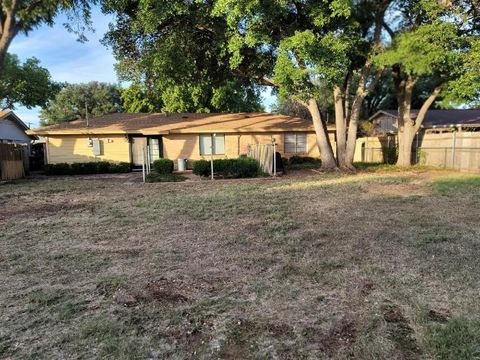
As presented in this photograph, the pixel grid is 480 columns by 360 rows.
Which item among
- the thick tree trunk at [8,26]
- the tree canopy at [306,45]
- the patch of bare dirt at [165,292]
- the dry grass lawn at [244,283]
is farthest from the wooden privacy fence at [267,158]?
the patch of bare dirt at [165,292]

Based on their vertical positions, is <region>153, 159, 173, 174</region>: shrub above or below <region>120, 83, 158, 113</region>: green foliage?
below

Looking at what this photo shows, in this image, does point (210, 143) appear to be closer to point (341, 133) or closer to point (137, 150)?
point (137, 150)

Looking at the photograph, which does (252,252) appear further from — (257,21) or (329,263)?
(257,21)

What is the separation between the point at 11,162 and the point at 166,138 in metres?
7.60

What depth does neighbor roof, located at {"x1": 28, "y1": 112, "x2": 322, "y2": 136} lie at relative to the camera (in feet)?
65.0

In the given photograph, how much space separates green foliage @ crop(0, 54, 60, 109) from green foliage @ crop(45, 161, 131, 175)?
5.85m

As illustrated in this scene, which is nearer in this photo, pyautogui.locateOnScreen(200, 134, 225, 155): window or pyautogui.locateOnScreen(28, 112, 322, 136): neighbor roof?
pyautogui.locateOnScreen(28, 112, 322, 136): neighbor roof

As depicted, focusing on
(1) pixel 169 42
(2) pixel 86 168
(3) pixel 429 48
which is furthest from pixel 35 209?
(3) pixel 429 48

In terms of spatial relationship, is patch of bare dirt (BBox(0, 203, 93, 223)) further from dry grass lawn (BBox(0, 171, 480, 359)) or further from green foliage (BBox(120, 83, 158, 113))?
green foliage (BBox(120, 83, 158, 113))

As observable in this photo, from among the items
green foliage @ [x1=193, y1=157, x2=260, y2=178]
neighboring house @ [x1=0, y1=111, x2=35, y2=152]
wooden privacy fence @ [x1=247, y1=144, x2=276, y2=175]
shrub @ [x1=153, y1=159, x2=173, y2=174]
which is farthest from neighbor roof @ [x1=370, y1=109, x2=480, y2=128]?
neighboring house @ [x1=0, y1=111, x2=35, y2=152]

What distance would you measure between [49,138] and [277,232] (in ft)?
59.2

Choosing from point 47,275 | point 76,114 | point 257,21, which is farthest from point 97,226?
point 76,114

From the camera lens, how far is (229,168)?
14922mm

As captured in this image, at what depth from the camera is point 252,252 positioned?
4.87 metres
